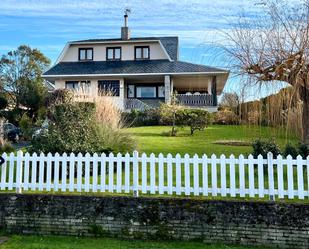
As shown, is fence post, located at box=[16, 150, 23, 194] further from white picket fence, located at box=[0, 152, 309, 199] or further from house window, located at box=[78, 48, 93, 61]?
house window, located at box=[78, 48, 93, 61]

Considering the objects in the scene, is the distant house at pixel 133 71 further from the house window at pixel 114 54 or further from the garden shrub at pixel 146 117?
the garden shrub at pixel 146 117

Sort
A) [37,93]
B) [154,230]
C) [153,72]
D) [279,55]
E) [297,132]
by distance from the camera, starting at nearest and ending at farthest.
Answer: [154,230]
[279,55]
[297,132]
[153,72]
[37,93]

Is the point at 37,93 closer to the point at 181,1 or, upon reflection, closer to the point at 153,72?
the point at 153,72

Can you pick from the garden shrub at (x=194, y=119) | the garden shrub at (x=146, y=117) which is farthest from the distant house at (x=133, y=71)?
the garden shrub at (x=194, y=119)

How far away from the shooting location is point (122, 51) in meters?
31.6

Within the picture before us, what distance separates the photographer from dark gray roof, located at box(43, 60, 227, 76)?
28703 millimetres

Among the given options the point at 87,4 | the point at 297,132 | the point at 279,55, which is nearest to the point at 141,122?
the point at 87,4

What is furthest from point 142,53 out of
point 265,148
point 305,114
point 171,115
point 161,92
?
point 265,148

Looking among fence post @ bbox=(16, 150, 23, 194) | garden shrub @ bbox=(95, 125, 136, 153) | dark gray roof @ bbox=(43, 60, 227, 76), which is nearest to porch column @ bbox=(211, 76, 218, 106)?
dark gray roof @ bbox=(43, 60, 227, 76)

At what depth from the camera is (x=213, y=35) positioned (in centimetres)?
998

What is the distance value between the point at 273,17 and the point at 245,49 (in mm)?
1110

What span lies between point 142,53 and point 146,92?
3532 mm

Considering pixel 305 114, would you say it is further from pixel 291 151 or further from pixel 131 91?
pixel 131 91

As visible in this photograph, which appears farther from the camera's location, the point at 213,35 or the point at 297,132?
the point at 297,132
